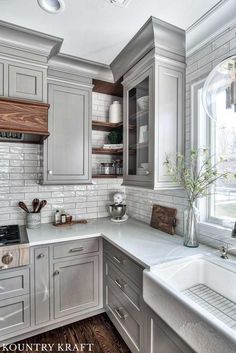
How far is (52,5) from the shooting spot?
1.32 m

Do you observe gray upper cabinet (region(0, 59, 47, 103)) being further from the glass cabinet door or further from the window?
the window

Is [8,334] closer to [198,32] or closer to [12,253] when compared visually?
[12,253]

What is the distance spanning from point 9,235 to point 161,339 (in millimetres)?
1334

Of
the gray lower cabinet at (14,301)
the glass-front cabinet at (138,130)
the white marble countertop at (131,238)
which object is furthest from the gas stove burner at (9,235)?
the glass-front cabinet at (138,130)

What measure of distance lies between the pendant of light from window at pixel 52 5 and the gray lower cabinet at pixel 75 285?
182 centimetres

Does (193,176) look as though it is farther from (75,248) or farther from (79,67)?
(79,67)

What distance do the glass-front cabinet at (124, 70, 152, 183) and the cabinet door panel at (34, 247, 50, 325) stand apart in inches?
38.0

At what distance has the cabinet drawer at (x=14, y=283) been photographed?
1.56 meters

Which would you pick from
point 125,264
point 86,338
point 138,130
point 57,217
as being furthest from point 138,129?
point 86,338

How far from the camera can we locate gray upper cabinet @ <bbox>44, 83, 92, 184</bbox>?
1.93 metres

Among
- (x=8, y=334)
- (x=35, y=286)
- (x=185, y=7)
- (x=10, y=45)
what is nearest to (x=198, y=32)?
(x=185, y=7)

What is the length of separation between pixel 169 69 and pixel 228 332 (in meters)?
1.64

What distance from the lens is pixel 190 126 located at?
5.58 ft

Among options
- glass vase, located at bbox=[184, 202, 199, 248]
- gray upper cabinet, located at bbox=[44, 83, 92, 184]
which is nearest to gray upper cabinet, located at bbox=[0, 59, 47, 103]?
gray upper cabinet, located at bbox=[44, 83, 92, 184]
